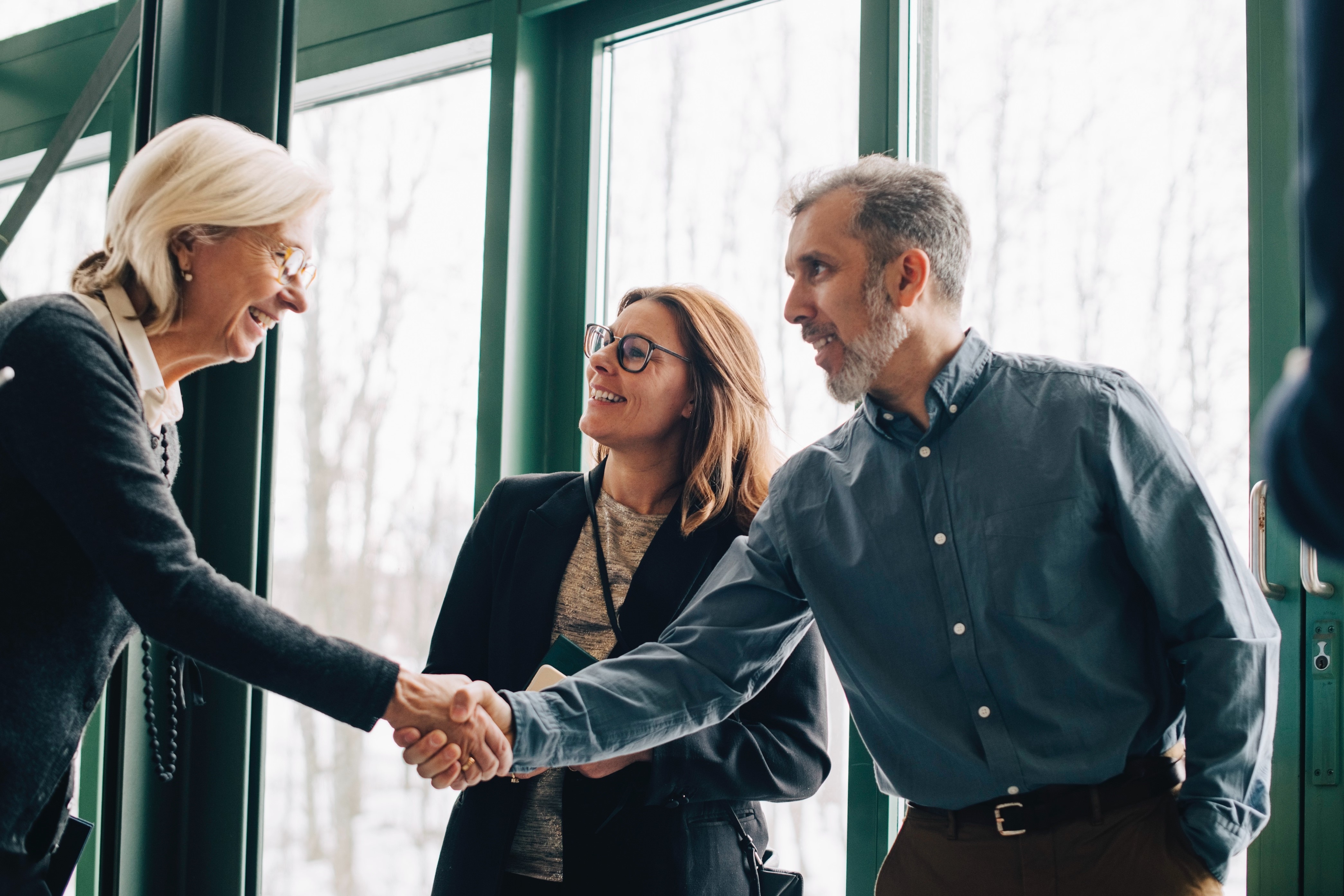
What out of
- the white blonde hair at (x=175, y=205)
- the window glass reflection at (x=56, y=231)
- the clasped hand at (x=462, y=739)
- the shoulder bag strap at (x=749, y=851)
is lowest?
the shoulder bag strap at (x=749, y=851)

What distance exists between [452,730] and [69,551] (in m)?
0.63

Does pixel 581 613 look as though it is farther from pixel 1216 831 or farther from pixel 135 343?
pixel 1216 831

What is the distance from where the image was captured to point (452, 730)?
164cm

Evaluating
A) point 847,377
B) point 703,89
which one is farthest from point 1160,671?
point 703,89

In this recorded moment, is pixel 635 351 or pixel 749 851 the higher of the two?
pixel 635 351

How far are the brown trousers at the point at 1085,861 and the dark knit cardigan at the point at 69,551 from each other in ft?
3.38

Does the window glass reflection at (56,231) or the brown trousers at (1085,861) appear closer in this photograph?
the brown trousers at (1085,861)

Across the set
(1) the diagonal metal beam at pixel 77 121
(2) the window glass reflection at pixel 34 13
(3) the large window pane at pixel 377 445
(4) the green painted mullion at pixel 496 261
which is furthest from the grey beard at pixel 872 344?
(2) the window glass reflection at pixel 34 13

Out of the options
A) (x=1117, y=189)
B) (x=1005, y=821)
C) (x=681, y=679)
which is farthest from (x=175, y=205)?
(x=1117, y=189)

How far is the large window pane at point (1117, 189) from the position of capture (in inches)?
74.4

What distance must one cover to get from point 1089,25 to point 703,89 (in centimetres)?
101

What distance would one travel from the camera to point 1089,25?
211cm

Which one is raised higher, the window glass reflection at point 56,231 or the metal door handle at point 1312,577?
the window glass reflection at point 56,231

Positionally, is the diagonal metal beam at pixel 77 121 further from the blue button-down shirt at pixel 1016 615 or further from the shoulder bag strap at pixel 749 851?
the shoulder bag strap at pixel 749 851
